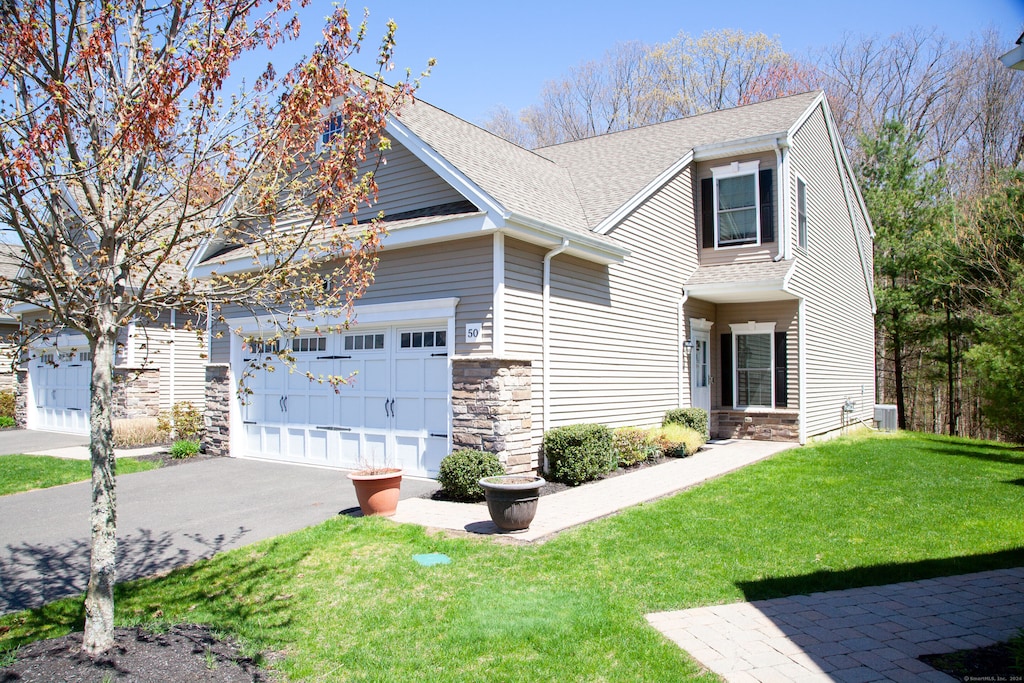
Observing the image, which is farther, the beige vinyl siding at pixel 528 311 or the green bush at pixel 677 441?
the green bush at pixel 677 441

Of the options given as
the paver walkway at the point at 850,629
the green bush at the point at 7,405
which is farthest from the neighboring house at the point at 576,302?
the green bush at the point at 7,405

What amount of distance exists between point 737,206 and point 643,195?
11.1 feet

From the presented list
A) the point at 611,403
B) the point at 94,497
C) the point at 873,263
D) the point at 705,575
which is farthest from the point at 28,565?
the point at 873,263

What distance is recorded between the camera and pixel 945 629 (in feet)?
15.6

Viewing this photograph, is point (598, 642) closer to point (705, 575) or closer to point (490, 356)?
point (705, 575)

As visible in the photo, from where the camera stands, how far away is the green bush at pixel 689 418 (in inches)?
552

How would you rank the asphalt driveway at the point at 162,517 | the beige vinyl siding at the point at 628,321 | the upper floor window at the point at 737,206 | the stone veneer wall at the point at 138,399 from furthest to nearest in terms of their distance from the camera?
the stone veneer wall at the point at 138,399, the upper floor window at the point at 737,206, the beige vinyl siding at the point at 628,321, the asphalt driveway at the point at 162,517

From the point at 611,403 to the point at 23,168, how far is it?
9.88 meters

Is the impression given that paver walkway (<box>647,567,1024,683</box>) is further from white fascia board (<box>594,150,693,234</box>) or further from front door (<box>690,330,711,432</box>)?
front door (<box>690,330,711,432</box>)

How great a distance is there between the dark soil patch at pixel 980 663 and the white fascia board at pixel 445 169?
22.4 feet

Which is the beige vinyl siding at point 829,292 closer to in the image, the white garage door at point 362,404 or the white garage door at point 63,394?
the white garage door at point 362,404

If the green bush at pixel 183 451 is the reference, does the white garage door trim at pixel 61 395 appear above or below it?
above

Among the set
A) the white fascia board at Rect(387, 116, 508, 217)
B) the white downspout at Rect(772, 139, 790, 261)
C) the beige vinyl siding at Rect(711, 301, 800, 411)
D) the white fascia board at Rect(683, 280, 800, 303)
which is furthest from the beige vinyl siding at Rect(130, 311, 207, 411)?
the white downspout at Rect(772, 139, 790, 261)

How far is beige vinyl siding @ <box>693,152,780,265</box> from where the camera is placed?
15.0m
